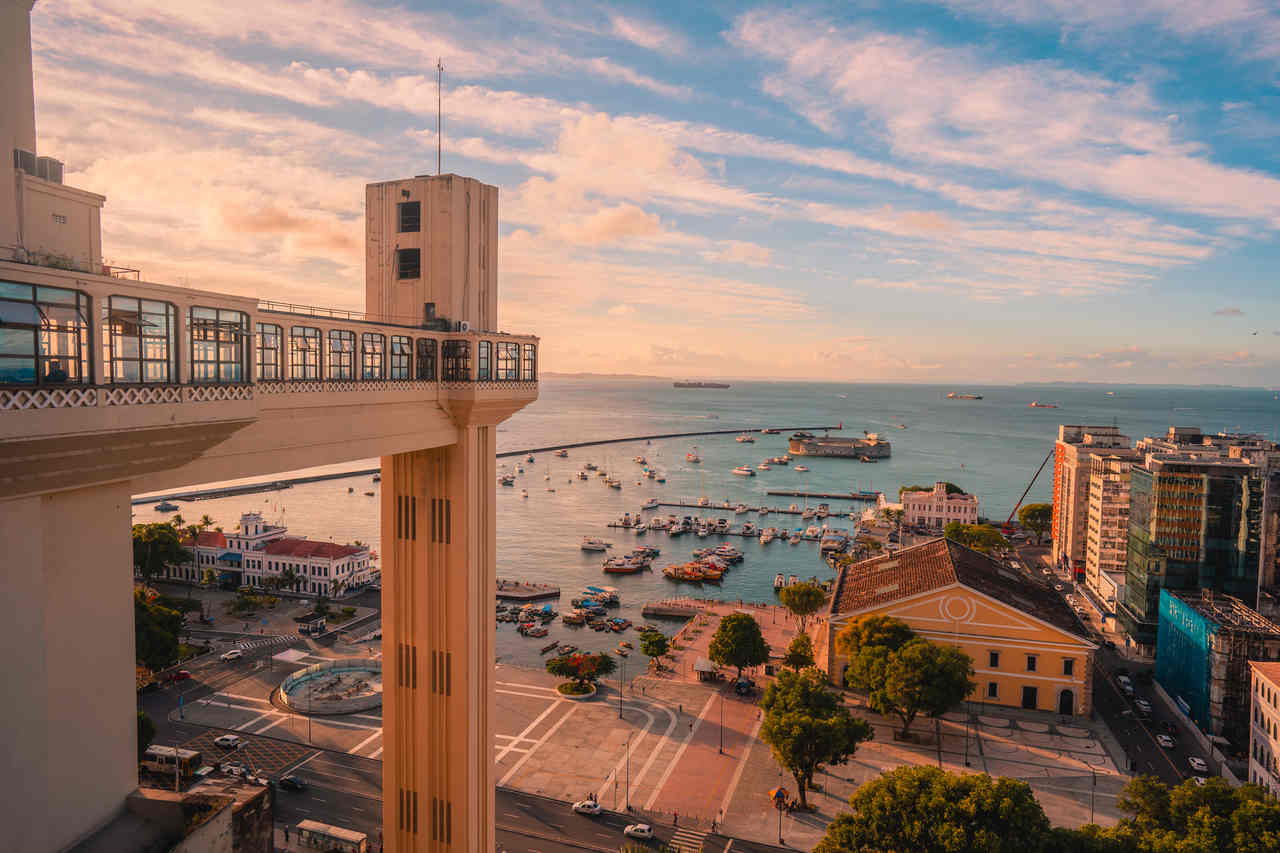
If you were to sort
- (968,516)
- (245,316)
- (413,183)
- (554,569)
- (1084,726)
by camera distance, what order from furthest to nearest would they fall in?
1. (968,516)
2. (554,569)
3. (1084,726)
4. (413,183)
5. (245,316)

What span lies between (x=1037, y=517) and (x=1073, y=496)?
61.2 feet

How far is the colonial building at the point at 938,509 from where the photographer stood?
110 m

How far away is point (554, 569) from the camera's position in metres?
93.2

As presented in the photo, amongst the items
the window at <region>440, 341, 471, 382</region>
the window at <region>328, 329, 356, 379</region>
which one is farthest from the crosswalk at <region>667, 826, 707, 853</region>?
the window at <region>328, 329, 356, 379</region>

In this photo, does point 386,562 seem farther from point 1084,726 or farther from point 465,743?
point 1084,726

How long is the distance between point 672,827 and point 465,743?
1797cm

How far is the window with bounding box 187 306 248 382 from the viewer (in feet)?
37.3

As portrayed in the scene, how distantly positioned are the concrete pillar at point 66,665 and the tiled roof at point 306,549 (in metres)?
68.1

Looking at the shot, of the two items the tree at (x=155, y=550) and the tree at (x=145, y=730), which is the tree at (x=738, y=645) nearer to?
the tree at (x=145, y=730)

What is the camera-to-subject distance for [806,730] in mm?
35031

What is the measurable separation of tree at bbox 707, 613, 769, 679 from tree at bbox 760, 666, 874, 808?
41.5 ft

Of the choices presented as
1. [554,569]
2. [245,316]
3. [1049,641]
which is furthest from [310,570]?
[245,316]

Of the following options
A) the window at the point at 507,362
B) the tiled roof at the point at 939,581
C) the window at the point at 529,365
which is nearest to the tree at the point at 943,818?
the window at the point at 529,365

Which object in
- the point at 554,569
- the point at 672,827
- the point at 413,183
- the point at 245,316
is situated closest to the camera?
the point at 245,316
